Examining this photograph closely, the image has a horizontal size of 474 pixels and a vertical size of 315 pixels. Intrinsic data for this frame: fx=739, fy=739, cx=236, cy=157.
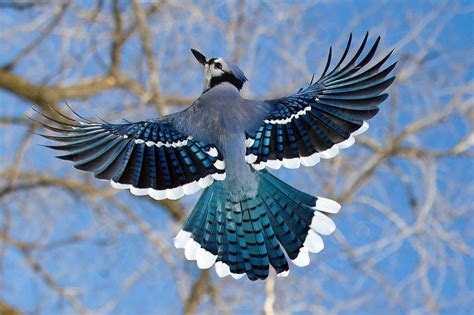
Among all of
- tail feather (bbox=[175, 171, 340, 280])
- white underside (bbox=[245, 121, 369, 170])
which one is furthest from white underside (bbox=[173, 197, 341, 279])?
white underside (bbox=[245, 121, 369, 170])

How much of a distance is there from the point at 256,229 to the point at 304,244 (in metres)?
A: 0.19

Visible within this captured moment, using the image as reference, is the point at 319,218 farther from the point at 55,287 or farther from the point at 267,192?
the point at 55,287

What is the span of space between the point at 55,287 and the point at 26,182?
1000 millimetres

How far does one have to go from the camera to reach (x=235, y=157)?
2285 mm

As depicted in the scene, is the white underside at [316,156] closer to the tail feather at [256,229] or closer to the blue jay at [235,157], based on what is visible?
the blue jay at [235,157]

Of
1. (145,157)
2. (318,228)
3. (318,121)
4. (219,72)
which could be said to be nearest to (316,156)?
(318,121)

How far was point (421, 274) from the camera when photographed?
5.49 meters

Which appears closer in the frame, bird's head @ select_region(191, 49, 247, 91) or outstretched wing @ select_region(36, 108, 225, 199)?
outstretched wing @ select_region(36, 108, 225, 199)

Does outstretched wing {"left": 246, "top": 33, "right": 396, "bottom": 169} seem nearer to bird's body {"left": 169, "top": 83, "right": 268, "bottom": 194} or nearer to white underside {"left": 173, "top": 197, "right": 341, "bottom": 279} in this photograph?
bird's body {"left": 169, "top": 83, "right": 268, "bottom": 194}

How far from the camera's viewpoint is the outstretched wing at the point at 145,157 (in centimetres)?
226

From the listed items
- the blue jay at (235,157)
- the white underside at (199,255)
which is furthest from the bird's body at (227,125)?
the white underside at (199,255)

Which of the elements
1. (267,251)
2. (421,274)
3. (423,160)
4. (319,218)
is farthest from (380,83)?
(423,160)

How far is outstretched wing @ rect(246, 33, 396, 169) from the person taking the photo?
2.37 metres

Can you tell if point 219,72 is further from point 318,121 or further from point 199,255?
point 199,255
